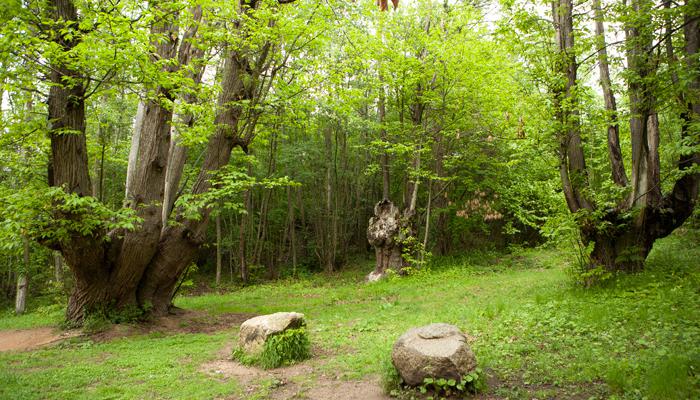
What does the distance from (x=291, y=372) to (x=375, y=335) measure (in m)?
1.96

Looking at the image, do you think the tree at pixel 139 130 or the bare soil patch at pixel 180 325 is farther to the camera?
the bare soil patch at pixel 180 325

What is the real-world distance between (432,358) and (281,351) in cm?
252

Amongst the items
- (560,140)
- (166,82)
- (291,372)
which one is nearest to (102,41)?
(166,82)

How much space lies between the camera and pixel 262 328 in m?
6.20

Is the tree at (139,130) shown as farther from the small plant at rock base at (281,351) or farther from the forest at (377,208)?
the small plant at rock base at (281,351)

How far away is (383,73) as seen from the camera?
1478 cm

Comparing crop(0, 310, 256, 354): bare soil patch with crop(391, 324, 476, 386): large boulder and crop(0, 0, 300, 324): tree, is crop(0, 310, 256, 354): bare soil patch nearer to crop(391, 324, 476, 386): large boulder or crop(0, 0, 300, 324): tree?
crop(0, 0, 300, 324): tree

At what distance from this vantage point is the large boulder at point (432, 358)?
4.21m

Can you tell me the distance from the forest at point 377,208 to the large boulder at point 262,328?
0.09 meters

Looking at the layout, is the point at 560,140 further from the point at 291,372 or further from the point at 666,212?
the point at 291,372

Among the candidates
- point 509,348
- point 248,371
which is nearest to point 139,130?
point 248,371

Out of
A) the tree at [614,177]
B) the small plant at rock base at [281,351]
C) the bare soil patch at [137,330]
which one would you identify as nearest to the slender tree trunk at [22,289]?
the bare soil patch at [137,330]

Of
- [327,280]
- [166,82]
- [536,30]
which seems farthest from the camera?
[327,280]

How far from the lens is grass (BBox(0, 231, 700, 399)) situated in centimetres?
418
